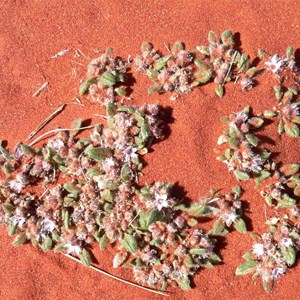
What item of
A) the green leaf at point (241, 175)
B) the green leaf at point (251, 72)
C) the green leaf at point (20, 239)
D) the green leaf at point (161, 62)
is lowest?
the green leaf at point (241, 175)

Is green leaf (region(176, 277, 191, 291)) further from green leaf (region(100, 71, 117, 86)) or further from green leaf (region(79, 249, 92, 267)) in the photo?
green leaf (region(100, 71, 117, 86))

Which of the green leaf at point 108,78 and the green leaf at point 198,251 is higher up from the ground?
the green leaf at point 108,78

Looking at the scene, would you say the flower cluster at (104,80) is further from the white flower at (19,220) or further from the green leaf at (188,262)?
the green leaf at (188,262)

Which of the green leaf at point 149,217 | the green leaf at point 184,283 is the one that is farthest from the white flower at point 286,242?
the green leaf at point 149,217

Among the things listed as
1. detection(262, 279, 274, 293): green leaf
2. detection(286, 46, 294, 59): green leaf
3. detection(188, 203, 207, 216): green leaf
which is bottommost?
detection(262, 279, 274, 293): green leaf

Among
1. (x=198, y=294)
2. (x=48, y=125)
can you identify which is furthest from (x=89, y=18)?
(x=198, y=294)

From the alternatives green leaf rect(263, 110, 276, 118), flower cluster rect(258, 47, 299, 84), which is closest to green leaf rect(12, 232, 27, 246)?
green leaf rect(263, 110, 276, 118)

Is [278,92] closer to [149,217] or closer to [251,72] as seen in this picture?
[251,72]
